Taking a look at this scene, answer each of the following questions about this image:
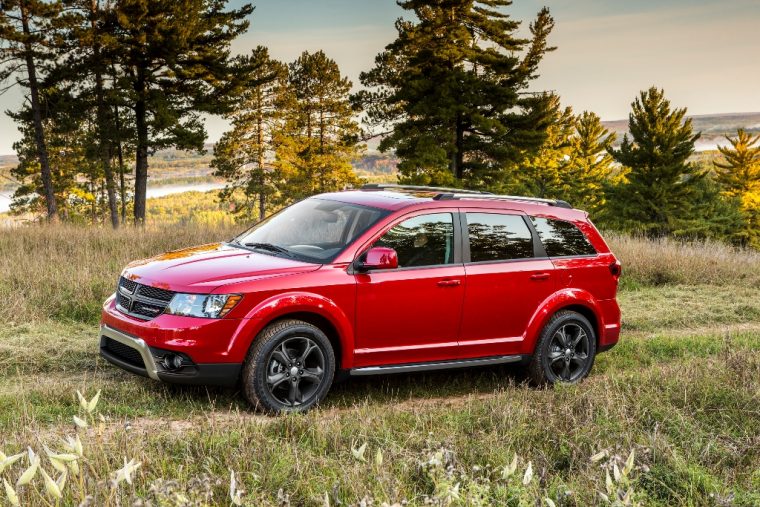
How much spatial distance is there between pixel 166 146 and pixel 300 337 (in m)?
33.5

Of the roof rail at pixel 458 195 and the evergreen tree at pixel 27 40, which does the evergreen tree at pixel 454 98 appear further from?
the roof rail at pixel 458 195

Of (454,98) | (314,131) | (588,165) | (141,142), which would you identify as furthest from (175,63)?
(588,165)

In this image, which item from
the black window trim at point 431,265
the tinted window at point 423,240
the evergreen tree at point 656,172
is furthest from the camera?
the evergreen tree at point 656,172

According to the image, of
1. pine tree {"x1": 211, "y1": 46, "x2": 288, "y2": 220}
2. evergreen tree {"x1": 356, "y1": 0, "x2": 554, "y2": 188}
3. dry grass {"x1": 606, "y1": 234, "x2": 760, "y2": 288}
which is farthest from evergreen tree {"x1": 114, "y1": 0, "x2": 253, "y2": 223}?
dry grass {"x1": 606, "y1": 234, "x2": 760, "y2": 288}

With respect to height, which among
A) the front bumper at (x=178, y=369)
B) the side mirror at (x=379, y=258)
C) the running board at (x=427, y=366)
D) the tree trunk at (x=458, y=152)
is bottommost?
→ the running board at (x=427, y=366)

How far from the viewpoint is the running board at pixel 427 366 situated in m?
7.08

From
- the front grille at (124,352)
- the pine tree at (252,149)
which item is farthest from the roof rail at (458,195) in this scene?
the pine tree at (252,149)

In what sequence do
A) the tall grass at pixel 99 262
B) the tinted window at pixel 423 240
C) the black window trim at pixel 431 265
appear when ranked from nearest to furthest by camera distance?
the black window trim at pixel 431 265, the tinted window at pixel 423 240, the tall grass at pixel 99 262

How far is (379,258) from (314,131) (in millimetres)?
57957

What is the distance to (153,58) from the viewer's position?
3600cm

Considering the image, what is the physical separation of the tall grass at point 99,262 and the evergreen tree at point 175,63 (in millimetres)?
18515

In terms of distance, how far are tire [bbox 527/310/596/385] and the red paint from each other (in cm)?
14

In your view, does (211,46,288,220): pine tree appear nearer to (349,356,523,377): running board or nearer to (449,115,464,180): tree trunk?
(449,115,464,180): tree trunk

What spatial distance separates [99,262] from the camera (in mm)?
12961
